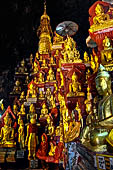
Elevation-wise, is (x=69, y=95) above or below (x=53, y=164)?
above

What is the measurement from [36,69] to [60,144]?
6.23 m

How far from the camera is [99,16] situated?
487cm

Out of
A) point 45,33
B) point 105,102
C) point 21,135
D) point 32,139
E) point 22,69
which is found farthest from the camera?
point 45,33

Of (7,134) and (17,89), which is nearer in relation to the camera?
(7,134)

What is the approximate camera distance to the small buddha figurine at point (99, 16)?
15.7 feet

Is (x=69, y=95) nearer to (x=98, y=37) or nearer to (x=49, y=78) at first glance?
(x=98, y=37)

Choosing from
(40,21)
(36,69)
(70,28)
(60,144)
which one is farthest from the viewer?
(40,21)

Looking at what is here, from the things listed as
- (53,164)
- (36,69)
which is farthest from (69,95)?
(36,69)

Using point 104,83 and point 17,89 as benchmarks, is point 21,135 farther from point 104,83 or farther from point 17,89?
point 104,83

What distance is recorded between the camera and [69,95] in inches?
203

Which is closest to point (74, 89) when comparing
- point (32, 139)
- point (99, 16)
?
point (99, 16)

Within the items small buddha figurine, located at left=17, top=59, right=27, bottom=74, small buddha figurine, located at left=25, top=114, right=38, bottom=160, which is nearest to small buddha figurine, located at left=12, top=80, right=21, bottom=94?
small buddha figurine, located at left=17, top=59, right=27, bottom=74

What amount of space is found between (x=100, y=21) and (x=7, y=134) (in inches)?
263

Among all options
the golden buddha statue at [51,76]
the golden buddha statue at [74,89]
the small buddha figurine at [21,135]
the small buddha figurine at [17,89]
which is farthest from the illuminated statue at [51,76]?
the golden buddha statue at [74,89]
